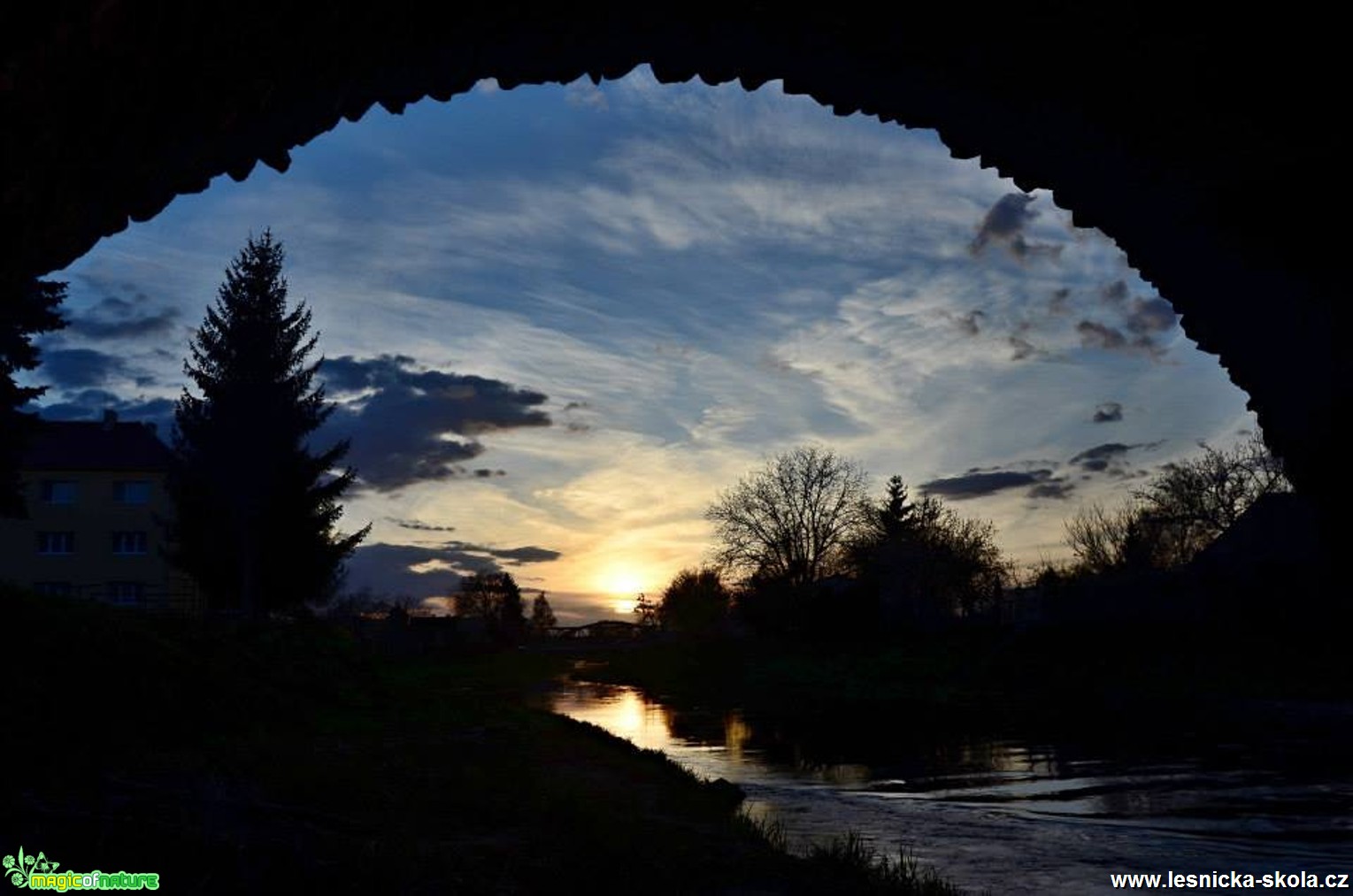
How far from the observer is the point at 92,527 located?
56.2 m

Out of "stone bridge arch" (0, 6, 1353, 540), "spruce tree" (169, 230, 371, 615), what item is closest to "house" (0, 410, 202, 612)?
"spruce tree" (169, 230, 371, 615)

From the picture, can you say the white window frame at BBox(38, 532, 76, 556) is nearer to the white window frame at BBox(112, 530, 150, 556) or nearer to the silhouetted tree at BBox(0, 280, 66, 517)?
the white window frame at BBox(112, 530, 150, 556)

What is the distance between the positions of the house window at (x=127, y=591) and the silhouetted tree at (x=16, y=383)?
27107 millimetres

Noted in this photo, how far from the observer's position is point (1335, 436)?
523 cm

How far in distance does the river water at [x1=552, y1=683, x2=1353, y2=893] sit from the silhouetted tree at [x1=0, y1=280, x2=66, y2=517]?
2149 cm

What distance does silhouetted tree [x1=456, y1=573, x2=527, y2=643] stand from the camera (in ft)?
284

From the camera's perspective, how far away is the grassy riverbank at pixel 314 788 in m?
5.70

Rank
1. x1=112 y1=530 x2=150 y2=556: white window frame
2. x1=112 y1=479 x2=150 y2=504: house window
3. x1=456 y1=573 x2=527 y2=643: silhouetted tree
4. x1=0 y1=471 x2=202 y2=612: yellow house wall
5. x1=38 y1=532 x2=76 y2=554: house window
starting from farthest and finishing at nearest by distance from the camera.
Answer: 1. x1=456 y1=573 x2=527 y2=643: silhouetted tree
2. x1=112 y1=479 x2=150 y2=504: house window
3. x1=112 y1=530 x2=150 y2=556: white window frame
4. x1=38 y1=532 x2=76 y2=554: house window
5. x1=0 y1=471 x2=202 y2=612: yellow house wall

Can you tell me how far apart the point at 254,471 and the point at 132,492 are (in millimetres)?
28335

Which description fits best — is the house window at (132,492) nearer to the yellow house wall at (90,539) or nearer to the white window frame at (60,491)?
the yellow house wall at (90,539)

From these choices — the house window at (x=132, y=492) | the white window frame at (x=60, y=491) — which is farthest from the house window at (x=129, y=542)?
the white window frame at (x=60, y=491)

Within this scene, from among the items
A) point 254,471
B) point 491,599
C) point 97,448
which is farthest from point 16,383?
point 491,599

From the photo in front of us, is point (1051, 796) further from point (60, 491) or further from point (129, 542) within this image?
point (60, 491)

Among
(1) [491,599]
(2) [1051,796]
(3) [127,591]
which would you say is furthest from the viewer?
(1) [491,599]
